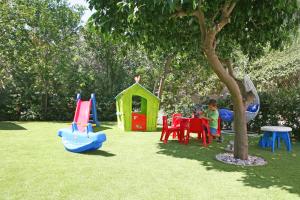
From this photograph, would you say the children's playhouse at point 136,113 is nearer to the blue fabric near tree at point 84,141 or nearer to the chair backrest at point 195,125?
the chair backrest at point 195,125

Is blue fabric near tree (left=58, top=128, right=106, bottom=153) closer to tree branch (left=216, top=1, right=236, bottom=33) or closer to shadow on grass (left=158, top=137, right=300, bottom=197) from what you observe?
shadow on grass (left=158, top=137, right=300, bottom=197)

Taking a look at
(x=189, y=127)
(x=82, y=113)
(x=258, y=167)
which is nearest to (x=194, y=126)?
(x=189, y=127)

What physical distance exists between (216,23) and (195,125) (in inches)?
149

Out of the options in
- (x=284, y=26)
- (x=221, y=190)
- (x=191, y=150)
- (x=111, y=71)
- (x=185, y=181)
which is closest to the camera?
(x=221, y=190)

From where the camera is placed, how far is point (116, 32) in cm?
647

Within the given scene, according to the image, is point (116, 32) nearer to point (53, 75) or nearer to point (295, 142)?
point (295, 142)

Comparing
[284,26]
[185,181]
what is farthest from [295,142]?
[185,181]

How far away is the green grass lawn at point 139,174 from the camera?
494 centimetres

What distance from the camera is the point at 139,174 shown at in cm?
603

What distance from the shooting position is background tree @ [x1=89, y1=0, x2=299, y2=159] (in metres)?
5.83

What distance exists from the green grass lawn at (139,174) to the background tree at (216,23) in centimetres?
119

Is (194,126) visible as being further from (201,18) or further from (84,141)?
(201,18)

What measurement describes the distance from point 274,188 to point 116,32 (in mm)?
4136

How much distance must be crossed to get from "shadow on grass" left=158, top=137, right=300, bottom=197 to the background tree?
0.74 meters
